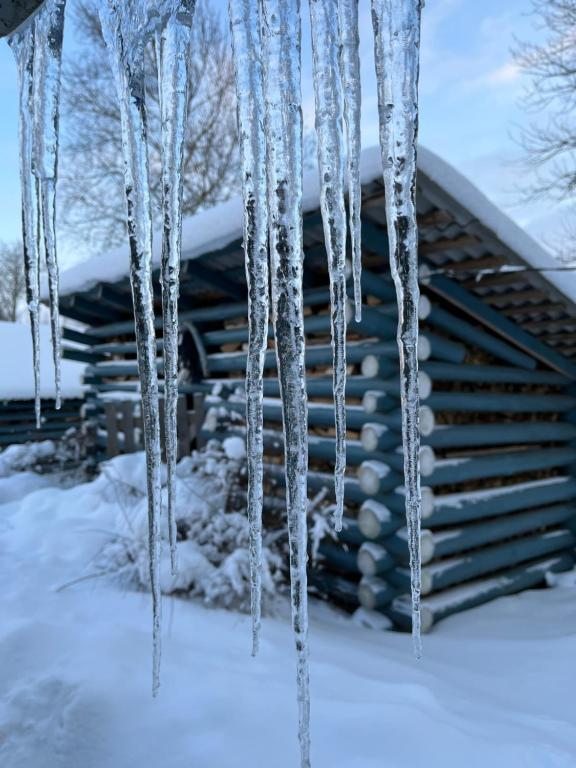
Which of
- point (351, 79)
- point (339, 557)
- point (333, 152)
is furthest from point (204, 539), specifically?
point (351, 79)

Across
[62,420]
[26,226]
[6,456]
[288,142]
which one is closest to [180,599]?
[26,226]

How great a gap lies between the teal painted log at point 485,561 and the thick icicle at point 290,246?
2946mm

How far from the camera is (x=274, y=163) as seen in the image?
4.02 feet

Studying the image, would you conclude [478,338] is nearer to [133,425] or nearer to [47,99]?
[47,99]

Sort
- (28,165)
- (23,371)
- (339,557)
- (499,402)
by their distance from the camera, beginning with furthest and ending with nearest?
(23,371), (499,402), (339,557), (28,165)

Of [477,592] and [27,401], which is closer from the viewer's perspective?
[477,592]

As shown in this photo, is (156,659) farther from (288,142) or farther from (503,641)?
(503,641)

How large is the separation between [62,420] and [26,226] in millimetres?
11536

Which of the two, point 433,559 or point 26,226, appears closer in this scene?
point 26,226

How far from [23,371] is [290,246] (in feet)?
41.3

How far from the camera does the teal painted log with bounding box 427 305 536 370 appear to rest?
443cm

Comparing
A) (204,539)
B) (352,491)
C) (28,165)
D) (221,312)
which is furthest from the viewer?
(221,312)

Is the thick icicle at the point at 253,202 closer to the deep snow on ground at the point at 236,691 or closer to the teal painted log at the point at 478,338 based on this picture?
the deep snow on ground at the point at 236,691

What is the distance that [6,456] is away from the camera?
886 cm
